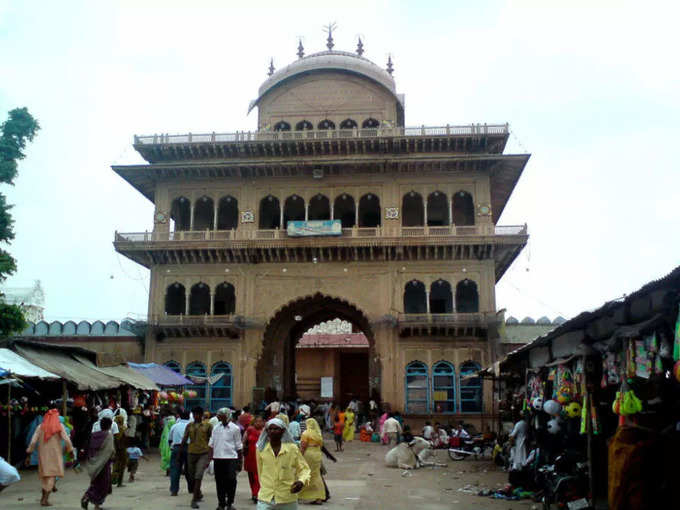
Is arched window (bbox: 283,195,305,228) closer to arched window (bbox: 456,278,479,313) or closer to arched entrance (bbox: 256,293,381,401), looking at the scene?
arched entrance (bbox: 256,293,381,401)

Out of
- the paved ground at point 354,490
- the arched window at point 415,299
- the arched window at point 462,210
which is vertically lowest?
the paved ground at point 354,490

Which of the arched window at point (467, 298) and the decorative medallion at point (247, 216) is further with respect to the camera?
the arched window at point (467, 298)

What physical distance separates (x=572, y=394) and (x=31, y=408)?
11215 mm

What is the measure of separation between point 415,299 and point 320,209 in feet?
19.5

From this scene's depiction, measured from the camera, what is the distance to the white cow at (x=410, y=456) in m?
15.2

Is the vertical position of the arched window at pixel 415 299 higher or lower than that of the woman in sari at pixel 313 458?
higher

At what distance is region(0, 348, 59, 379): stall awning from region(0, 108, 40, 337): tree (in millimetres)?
6861

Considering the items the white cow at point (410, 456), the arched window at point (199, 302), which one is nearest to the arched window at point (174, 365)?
the arched window at point (199, 302)

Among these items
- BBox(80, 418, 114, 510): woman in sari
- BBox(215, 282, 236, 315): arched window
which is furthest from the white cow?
BBox(215, 282, 236, 315): arched window

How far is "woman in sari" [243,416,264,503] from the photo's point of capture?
966 centimetres

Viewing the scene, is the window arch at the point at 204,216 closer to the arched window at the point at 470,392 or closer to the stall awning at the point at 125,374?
the stall awning at the point at 125,374

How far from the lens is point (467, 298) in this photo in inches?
1116

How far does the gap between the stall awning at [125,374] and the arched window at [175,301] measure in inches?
388

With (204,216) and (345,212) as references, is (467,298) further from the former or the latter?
(204,216)
